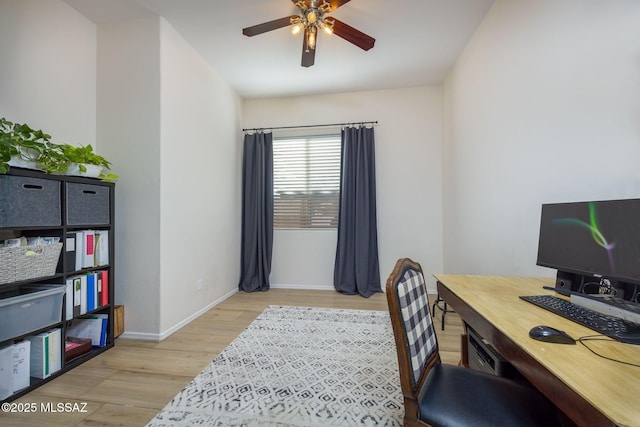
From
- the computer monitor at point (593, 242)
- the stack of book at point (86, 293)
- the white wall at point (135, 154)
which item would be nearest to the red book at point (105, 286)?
the stack of book at point (86, 293)

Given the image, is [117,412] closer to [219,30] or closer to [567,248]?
[567,248]

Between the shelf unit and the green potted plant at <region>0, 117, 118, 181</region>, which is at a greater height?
the green potted plant at <region>0, 117, 118, 181</region>

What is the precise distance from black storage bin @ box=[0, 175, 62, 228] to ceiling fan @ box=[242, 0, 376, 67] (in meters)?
1.75

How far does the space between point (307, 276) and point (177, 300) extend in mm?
1762

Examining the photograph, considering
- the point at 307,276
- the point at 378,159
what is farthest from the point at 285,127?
the point at 307,276

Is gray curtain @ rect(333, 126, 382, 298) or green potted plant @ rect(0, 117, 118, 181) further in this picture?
gray curtain @ rect(333, 126, 382, 298)

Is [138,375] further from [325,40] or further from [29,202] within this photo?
[325,40]

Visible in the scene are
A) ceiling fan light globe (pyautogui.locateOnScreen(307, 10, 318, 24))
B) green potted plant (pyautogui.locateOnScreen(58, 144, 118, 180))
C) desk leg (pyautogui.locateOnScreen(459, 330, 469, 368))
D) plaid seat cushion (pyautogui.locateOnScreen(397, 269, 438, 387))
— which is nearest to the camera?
plaid seat cushion (pyautogui.locateOnScreen(397, 269, 438, 387))

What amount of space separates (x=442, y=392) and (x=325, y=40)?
2.83m

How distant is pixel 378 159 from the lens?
3688 millimetres

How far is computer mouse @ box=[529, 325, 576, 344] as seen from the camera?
0.82 meters

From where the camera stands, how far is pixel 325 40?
2.57 metres

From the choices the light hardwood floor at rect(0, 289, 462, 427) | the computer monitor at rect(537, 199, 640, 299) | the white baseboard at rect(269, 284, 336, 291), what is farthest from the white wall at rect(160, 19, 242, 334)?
the computer monitor at rect(537, 199, 640, 299)

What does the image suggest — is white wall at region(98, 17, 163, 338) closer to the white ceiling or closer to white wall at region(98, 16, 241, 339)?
white wall at region(98, 16, 241, 339)
